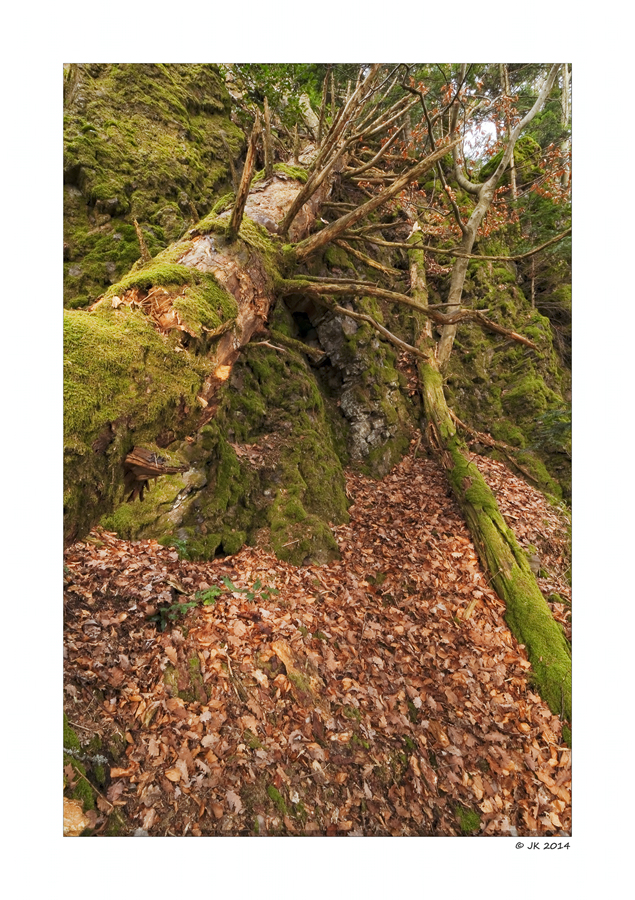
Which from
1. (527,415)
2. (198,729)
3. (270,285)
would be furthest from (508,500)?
(198,729)

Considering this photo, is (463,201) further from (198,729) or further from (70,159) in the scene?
(198,729)

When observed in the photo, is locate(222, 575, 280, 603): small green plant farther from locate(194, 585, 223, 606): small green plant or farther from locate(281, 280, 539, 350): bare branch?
locate(281, 280, 539, 350): bare branch

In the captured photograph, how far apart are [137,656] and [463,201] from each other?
11.8 meters

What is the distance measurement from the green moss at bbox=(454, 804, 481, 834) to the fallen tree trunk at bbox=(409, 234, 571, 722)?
1109 millimetres

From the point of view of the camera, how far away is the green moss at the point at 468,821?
8.27ft

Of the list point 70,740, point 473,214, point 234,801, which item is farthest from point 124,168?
point 234,801

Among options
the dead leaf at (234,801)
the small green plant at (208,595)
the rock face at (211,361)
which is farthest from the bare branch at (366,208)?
the dead leaf at (234,801)

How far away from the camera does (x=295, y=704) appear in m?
2.74

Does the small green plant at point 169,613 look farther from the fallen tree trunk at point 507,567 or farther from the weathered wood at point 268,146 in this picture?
the weathered wood at point 268,146

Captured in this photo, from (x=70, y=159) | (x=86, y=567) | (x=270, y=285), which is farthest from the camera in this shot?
(x=70, y=159)

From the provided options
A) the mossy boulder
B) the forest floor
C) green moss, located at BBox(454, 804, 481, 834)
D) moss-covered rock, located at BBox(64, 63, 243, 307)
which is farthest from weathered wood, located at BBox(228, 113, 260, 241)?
the mossy boulder

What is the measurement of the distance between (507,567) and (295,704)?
2.74 m

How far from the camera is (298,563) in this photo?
4.02m

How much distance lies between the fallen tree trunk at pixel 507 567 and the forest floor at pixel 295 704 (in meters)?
0.15
